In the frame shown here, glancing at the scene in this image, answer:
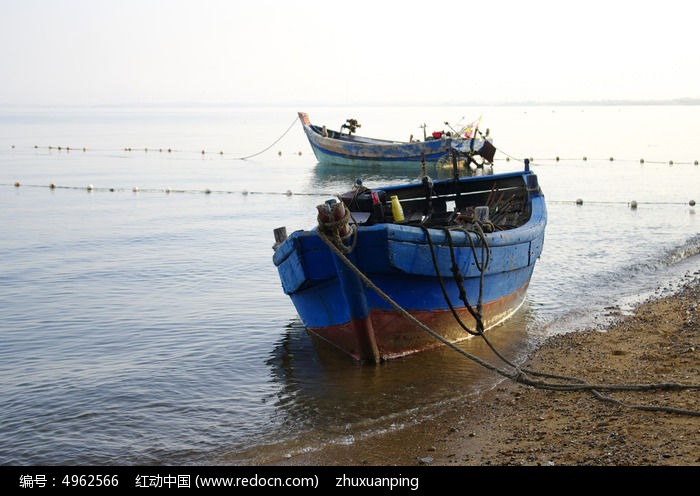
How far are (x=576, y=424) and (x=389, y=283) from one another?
2.97 metres

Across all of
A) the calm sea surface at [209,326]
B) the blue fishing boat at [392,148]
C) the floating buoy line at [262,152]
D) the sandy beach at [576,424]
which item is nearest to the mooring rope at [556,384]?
the sandy beach at [576,424]

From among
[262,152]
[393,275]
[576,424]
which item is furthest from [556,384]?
[262,152]

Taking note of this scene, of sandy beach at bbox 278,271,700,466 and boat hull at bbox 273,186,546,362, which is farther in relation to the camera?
boat hull at bbox 273,186,546,362

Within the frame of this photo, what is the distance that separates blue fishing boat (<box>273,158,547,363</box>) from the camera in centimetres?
930

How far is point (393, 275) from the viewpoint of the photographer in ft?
31.6

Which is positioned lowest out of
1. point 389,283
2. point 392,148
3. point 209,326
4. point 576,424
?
point 576,424

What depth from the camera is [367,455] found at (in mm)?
7531

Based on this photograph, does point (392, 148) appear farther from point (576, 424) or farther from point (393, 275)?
point (576, 424)

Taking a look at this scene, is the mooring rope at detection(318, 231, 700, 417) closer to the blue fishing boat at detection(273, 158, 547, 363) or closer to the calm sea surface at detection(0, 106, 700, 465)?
the blue fishing boat at detection(273, 158, 547, 363)

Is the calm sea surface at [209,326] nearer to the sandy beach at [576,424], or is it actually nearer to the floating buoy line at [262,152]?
the sandy beach at [576,424]

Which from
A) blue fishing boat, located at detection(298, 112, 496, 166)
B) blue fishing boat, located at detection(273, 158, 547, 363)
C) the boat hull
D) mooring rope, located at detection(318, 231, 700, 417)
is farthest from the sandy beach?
blue fishing boat, located at detection(298, 112, 496, 166)

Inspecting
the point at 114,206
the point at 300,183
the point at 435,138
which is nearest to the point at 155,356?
the point at 114,206

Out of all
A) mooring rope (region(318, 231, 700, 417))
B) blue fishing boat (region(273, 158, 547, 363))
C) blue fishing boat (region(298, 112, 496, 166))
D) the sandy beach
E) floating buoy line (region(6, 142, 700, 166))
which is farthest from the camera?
floating buoy line (region(6, 142, 700, 166))

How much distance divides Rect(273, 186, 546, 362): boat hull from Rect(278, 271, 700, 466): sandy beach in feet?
4.39
